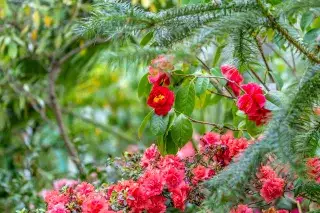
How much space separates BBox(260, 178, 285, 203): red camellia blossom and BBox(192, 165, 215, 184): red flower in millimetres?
117

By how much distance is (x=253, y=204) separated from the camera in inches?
56.4

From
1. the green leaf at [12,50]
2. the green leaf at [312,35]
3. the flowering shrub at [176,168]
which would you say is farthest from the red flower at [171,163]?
the green leaf at [12,50]

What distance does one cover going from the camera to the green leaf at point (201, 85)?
1.34 m

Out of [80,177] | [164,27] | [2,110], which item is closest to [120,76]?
[2,110]

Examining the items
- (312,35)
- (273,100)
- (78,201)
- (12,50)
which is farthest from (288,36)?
(12,50)

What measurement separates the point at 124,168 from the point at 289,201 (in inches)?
16.0

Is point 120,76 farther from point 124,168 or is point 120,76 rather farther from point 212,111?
point 124,168

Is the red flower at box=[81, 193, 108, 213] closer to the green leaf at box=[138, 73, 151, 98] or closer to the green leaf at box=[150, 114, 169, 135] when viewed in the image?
the green leaf at box=[150, 114, 169, 135]

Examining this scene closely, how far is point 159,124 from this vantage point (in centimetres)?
133

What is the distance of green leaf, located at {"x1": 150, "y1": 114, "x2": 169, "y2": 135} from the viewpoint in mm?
1322

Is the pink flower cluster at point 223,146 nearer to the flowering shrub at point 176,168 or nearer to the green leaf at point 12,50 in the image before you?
Answer: the flowering shrub at point 176,168

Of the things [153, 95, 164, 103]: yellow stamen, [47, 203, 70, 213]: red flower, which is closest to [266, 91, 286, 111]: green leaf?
[153, 95, 164, 103]: yellow stamen

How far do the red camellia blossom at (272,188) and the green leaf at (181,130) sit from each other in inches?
7.8

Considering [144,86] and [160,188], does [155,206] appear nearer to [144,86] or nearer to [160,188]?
[160,188]
